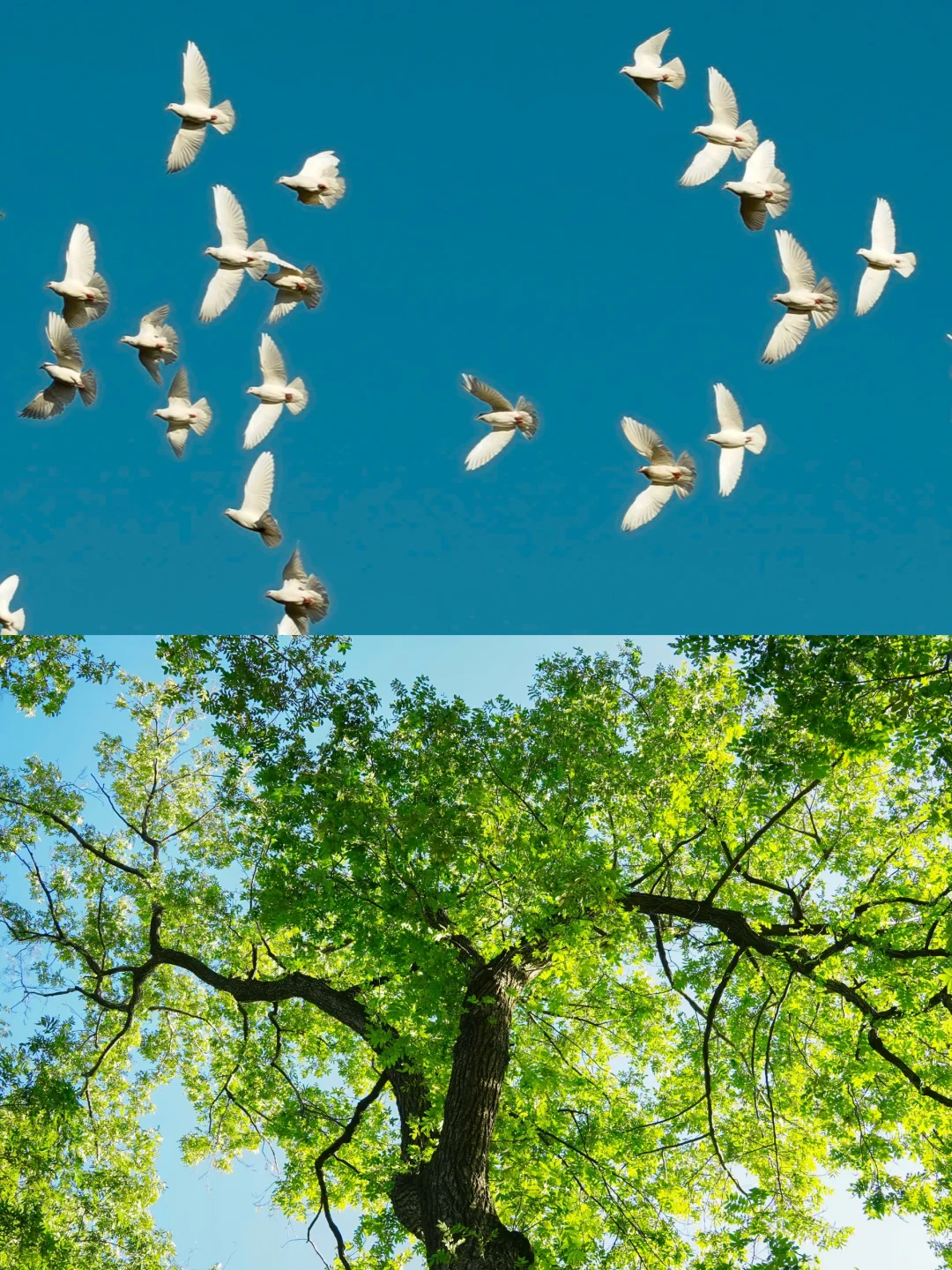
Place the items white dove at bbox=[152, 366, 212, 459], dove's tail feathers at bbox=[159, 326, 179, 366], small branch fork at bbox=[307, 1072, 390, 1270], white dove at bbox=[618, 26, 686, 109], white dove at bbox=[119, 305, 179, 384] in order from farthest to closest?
1. small branch fork at bbox=[307, 1072, 390, 1270]
2. white dove at bbox=[152, 366, 212, 459]
3. dove's tail feathers at bbox=[159, 326, 179, 366]
4. white dove at bbox=[119, 305, 179, 384]
5. white dove at bbox=[618, 26, 686, 109]

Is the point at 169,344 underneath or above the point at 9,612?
above

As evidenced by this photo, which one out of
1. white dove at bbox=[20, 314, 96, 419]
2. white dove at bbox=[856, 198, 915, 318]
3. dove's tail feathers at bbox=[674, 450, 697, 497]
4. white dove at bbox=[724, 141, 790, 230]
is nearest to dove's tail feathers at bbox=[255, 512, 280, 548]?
white dove at bbox=[20, 314, 96, 419]

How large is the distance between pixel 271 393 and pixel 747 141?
10.8ft

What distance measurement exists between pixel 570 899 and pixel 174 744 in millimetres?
5830

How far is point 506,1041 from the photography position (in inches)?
335

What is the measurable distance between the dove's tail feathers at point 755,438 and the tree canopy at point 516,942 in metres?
1.21

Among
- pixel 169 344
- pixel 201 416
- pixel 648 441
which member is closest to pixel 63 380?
pixel 169 344

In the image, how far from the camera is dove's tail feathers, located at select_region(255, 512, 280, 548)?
701cm

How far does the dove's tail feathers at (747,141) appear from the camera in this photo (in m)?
6.59

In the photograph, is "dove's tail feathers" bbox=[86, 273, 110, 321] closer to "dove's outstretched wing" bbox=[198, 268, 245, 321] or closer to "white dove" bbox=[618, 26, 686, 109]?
"dove's outstretched wing" bbox=[198, 268, 245, 321]

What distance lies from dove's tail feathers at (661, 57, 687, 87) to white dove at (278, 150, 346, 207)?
1.91m

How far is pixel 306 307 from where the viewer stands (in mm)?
6883

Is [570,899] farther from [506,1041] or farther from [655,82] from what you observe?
[655,82]

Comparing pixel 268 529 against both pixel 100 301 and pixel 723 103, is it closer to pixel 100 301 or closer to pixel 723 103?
pixel 100 301
